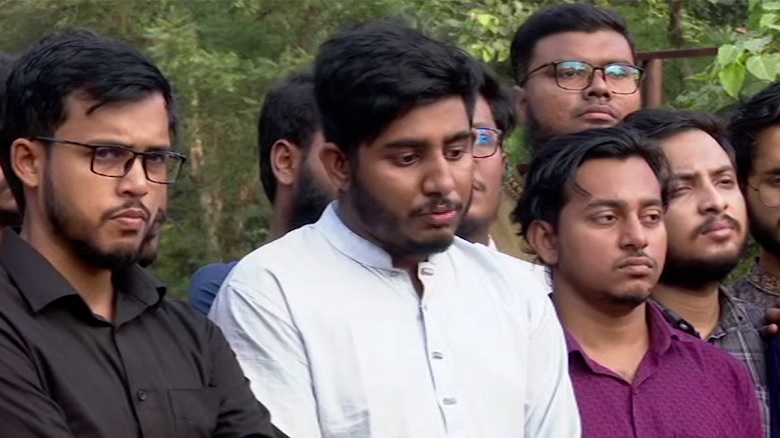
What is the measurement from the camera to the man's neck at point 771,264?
3807 millimetres

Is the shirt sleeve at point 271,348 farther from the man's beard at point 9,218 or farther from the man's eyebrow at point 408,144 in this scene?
the man's beard at point 9,218

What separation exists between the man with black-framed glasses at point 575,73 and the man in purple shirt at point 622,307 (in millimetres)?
644

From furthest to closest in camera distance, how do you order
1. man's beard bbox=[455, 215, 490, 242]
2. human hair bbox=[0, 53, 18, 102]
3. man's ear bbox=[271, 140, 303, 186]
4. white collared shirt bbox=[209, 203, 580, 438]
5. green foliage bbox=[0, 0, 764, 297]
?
green foliage bbox=[0, 0, 764, 297] → man's ear bbox=[271, 140, 303, 186] → man's beard bbox=[455, 215, 490, 242] → human hair bbox=[0, 53, 18, 102] → white collared shirt bbox=[209, 203, 580, 438]

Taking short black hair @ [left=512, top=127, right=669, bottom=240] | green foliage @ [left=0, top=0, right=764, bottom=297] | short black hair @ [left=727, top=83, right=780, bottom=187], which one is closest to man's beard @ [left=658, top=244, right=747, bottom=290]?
short black hair @ [left=512, top=127, right=669, bottom=240]

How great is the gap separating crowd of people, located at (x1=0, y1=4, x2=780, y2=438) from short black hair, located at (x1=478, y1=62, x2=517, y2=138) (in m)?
0.53

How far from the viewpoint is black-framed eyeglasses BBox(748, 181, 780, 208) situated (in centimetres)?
379

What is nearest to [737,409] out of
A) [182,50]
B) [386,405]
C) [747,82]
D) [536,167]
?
[536,167]

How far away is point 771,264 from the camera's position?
3.82 m

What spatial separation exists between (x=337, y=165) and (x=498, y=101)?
4.39 ft

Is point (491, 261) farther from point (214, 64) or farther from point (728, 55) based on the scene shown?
point (214, 64)

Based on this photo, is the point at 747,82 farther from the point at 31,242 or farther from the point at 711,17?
the point at 711,17

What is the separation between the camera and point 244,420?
2.59 metres

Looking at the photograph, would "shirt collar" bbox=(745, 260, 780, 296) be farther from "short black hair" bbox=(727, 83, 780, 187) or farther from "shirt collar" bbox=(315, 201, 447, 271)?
"shirt collar" bbox=(315, 201, 447, 271)

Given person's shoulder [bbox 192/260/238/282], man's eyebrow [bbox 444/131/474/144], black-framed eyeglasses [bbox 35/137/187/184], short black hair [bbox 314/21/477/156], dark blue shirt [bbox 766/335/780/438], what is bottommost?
dark blue shirt [bbox 766/335/780/438]
